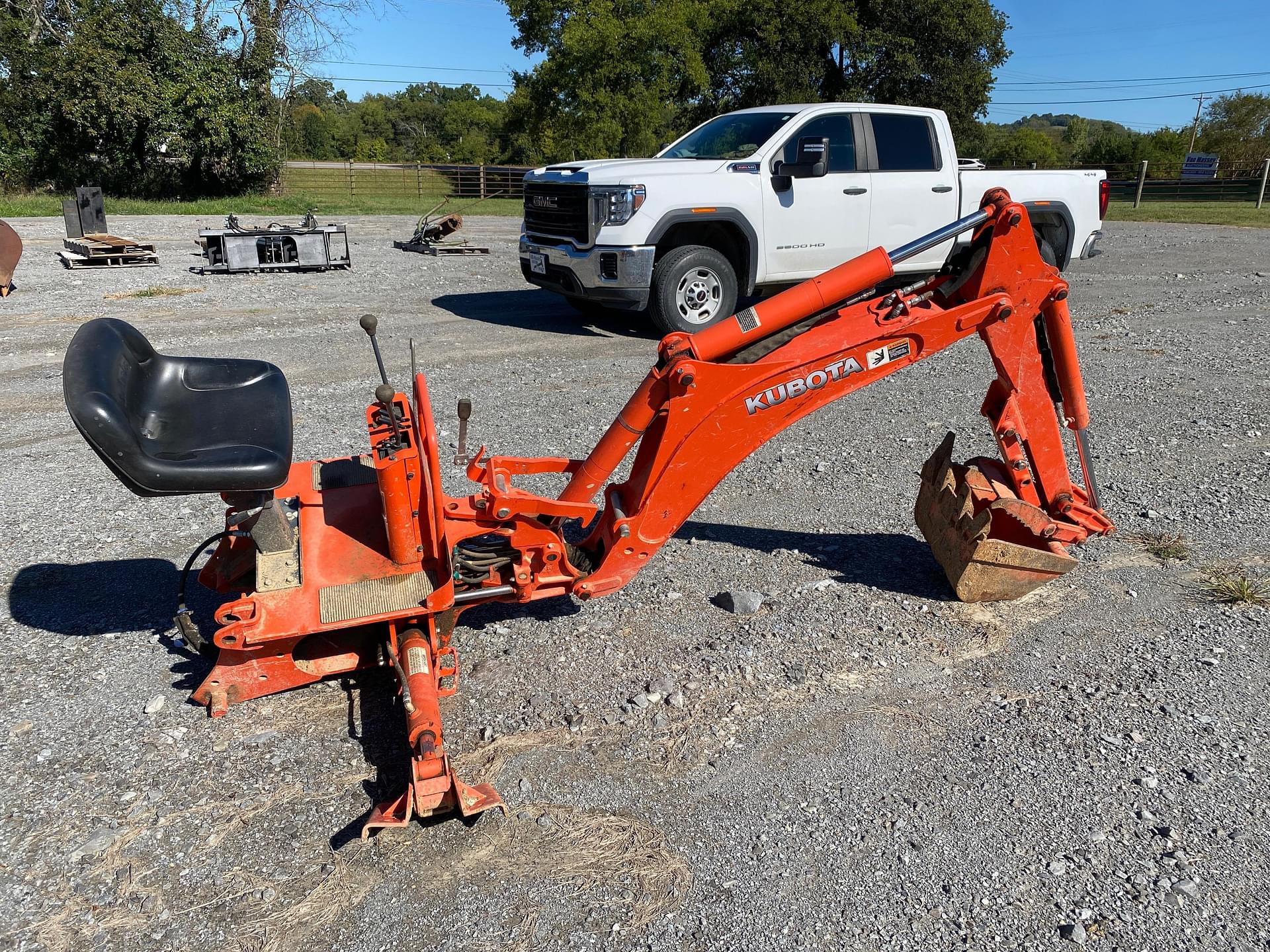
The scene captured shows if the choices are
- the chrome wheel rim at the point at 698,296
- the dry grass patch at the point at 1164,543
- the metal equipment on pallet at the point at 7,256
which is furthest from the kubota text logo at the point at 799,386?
the metal equipment on pallet at the point at 7,256

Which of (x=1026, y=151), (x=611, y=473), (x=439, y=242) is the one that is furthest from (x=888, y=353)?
(x=1026, y=151)

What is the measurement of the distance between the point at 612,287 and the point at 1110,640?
6.03 metres

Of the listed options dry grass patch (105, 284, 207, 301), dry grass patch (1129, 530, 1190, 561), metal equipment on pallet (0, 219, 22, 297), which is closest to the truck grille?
dry grass patch (105, 284, 207, 301)

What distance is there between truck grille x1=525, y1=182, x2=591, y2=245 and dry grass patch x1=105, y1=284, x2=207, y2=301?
505 cm

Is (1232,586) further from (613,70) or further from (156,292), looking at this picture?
(613,70)

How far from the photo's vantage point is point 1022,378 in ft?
13.1

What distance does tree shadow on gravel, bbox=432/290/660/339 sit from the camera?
10.3 m

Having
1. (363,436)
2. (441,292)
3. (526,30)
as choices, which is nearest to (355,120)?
(526,30)

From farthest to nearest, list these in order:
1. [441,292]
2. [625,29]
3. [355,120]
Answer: [355,120]
[625,29]
[441,292]

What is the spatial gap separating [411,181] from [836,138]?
29.2m

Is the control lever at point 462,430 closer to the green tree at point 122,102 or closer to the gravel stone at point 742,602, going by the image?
the gravel stone at point 742,602

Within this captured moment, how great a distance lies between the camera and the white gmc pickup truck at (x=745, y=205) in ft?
29.4

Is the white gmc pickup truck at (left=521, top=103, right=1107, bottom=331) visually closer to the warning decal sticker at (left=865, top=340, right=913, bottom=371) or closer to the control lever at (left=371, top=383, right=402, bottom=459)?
the warning decal sticker at (left=865, top=340, right=913, bottom=371)

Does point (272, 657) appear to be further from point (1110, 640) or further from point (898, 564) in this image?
point (1110, 640)
